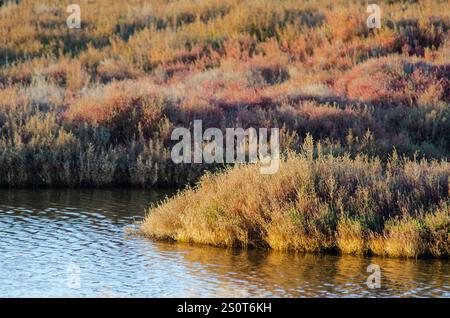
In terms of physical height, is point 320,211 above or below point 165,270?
above

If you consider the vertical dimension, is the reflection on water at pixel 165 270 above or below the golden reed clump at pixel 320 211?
below

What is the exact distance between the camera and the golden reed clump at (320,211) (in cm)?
1094

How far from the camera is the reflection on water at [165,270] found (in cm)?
959

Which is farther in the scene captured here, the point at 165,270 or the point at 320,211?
the point at 320,211

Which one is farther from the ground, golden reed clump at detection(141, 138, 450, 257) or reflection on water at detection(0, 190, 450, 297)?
golden reed clump at detection(141, 138, 450, 257)

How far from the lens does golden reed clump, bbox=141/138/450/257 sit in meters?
10.9

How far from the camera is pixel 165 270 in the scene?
10469mm

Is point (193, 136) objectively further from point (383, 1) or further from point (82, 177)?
point (383, 1)

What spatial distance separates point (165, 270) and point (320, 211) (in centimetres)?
210

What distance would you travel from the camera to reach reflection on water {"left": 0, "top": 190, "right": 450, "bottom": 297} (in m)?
9.59

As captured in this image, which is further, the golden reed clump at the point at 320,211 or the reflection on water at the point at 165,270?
the golden reed clump at the point at 320,211

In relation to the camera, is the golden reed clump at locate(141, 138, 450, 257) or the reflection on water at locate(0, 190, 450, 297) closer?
the reflection on water at locate(0, 190, 450, 297)

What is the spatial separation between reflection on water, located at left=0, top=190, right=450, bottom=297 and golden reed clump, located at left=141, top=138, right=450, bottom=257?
0.22 m

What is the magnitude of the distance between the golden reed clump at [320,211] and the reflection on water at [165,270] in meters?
0.22
